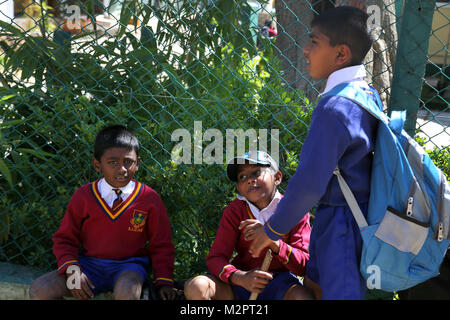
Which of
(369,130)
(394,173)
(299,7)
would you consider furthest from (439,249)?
(299,7)

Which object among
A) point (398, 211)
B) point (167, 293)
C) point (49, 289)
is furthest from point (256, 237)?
point (49, 289)

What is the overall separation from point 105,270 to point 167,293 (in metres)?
0.33

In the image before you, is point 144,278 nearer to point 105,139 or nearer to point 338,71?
point 105,139

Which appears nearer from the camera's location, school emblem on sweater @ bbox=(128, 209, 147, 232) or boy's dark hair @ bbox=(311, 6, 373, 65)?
boy's dark hair @ bbox=(311, 6, 373, 65)

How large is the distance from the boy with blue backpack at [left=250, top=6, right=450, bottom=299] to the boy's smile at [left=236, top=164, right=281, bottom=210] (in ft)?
1.54

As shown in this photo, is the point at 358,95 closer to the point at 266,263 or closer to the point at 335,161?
the point at 335,161

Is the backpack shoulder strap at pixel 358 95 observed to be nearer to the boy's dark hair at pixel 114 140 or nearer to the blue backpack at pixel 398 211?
the blue backpack at pixel 398 211

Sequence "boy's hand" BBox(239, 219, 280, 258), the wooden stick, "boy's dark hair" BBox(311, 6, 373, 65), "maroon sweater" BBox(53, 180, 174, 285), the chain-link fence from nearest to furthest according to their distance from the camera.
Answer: "boy's dark hair" BBox(311, 6, 373, 65)
"boy's hand" BBox(239, 219, 280, 258)
the wooden stick
"maroon sweater" BBox(53, 180, 174, 285)
the chain-link fence

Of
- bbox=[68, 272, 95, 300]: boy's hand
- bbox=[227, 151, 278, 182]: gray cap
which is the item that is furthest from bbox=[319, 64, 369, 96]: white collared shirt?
bbox=[68, 272, 95, 300]: boy's hand

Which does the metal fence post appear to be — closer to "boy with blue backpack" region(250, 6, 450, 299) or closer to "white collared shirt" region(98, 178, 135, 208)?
"boy with blue backpack" region(250, 6, 450, 299)

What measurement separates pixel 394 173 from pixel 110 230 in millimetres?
1388

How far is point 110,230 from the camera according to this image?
2.54m

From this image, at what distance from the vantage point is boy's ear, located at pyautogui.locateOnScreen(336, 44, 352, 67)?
6.42 ft

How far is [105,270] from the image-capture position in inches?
99.5
